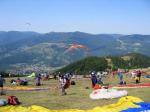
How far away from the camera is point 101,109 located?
29375 mm

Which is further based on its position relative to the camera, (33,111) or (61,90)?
(61,90)

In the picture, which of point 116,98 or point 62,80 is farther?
point 62,80

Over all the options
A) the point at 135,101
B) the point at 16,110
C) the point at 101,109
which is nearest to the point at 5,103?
the point at 16,110

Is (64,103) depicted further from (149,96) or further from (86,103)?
(149,96)

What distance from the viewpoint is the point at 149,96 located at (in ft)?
128

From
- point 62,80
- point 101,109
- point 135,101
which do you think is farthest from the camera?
point 62,80

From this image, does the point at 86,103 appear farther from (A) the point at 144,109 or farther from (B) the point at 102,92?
(A) the point at 144,109

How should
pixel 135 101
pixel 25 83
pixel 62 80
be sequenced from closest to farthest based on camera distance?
pixel 135 101
pixel 62 80
pixel 25 83

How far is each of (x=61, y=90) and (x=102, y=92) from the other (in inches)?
350

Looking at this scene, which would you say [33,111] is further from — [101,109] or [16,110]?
[101,109]

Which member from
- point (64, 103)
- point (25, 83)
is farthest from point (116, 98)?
point (25, 83)

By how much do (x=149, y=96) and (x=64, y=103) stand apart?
941 cm

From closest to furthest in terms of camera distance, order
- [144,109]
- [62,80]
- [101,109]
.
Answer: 1. [144,109]
2. [101,109]
3. [62,80]

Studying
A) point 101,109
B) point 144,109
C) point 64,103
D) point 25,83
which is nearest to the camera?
point 144,109
